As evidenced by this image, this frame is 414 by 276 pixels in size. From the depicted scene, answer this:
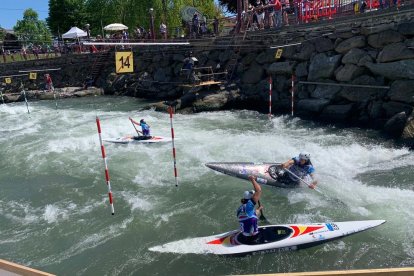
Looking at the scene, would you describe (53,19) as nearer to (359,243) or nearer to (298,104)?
(298,104)

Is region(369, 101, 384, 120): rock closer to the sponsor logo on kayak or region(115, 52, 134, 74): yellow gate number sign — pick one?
region(115, 52, 134, 74): yellow gate number sign

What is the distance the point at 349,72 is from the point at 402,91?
2381 millimetres

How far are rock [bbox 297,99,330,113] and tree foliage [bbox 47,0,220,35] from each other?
1465 cm

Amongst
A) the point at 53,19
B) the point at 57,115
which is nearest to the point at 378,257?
the point at 57,115

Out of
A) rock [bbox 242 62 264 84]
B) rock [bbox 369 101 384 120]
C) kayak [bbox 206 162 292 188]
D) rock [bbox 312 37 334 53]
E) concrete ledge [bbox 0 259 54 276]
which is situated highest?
rock [bbox 312 37 334 53]

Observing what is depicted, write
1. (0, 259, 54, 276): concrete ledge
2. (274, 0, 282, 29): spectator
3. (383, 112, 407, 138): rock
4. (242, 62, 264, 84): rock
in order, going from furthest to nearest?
(242, 62, 264, 84): rock
(274, 0, 282, 29): spectator
(383, 112, 407, 138): rock
(0, 259, 54, 276): concrete ledge

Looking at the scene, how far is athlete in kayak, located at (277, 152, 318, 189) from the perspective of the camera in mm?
9203

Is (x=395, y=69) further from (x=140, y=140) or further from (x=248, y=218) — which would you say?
(x=248, y=218)

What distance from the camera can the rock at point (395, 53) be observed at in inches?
545

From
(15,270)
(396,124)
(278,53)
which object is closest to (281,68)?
(278,53)

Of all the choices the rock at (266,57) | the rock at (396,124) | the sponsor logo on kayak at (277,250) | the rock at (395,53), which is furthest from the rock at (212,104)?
the sponsor logo on kayak at (277,250)

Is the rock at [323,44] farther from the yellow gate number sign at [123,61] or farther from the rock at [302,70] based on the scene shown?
the yellow gate number sign at [123,61]

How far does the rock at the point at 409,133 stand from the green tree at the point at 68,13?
41442 millimetres

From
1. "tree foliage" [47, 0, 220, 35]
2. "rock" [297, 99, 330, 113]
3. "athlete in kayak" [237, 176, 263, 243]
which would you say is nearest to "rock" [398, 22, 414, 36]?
"rock" [297, 99, 330, 113]
